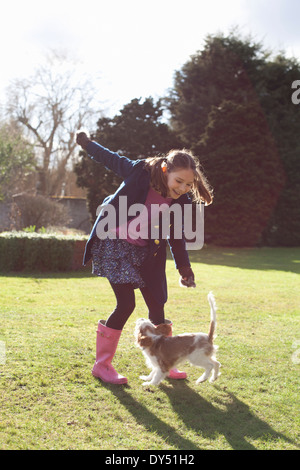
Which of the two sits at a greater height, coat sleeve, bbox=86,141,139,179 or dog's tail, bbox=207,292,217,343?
coat sleeve, bbox=86,141,139,179

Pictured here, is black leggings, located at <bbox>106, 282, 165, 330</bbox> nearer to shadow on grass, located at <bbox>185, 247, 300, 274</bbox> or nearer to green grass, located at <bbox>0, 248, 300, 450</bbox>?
green grass, located at <bbox>0, 248, 300, 450</bbox>

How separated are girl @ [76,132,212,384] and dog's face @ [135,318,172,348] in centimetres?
13

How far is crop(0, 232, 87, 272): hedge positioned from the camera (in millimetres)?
9227

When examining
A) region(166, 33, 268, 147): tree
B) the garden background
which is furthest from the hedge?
region(166, 33, 268, 147): tree

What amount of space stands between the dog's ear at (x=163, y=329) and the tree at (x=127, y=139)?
14.8 metres

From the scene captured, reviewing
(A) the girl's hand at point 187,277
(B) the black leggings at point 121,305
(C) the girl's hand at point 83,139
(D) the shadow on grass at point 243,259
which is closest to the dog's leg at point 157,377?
(B) the black leggings at point 121,305

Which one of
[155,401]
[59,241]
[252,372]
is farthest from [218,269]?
[155,401]

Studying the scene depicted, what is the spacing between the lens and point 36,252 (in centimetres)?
935

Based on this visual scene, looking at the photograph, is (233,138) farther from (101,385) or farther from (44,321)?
(101,385)

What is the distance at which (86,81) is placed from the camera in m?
28.5

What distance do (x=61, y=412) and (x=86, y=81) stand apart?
28.4 m

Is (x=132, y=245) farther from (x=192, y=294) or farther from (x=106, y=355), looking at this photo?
(x=192, y=294)

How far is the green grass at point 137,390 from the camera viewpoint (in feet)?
7.97

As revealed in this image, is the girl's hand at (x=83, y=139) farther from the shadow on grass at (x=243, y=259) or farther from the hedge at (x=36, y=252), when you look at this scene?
the shadow on grass at (x=243, y=259)
